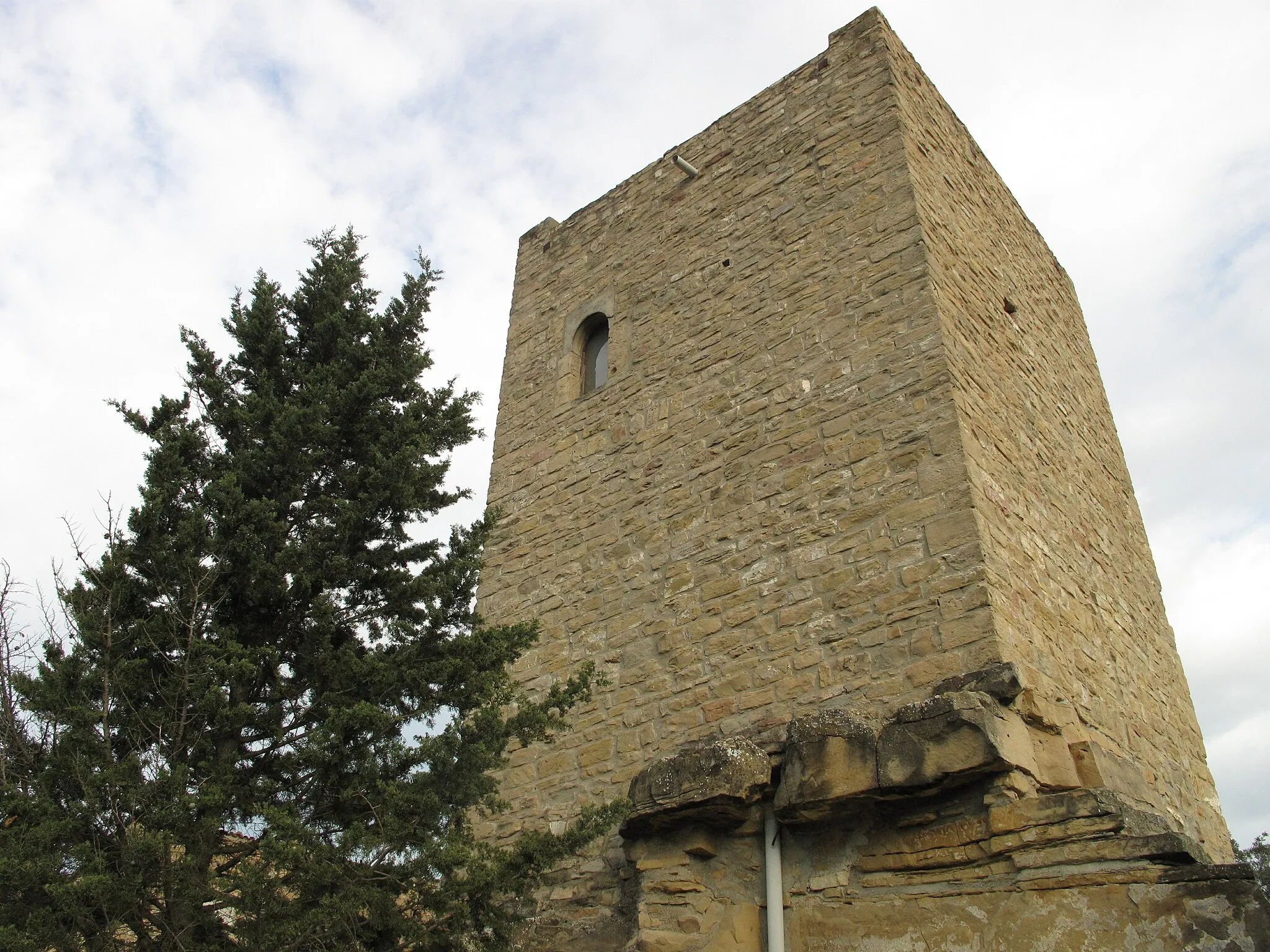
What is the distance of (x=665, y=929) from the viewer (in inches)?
190

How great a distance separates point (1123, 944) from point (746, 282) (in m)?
4.77

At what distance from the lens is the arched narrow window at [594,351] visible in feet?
27.2

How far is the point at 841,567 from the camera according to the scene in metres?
5.47

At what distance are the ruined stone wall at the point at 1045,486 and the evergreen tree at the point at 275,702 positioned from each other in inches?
99.4

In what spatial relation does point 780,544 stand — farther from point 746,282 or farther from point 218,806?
point 218,806

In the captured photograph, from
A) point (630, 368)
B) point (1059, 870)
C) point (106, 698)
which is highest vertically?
point (630, 368)

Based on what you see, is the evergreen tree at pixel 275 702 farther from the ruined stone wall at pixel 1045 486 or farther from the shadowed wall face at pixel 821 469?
the ruined stone wall at pixel 1045 486

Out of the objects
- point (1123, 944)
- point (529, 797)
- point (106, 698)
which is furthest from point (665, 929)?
point (106, 698)

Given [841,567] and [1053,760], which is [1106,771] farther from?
[841,567]

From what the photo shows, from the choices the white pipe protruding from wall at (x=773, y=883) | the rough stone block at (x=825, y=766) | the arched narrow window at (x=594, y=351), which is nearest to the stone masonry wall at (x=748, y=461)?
the arched narrow window at (x=594, y=351)

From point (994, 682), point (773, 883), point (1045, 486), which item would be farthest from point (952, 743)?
point (1045, 486)

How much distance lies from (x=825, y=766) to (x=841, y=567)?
1210mm

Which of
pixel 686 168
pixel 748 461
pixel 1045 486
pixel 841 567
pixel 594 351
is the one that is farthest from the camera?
pixel 594 351

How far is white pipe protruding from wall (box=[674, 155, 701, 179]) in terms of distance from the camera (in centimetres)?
831
